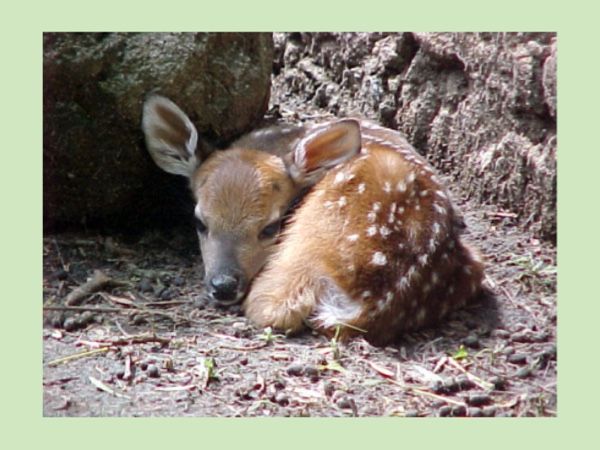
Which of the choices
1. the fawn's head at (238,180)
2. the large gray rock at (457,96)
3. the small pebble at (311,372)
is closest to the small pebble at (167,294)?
the fawn's head at (238,180)

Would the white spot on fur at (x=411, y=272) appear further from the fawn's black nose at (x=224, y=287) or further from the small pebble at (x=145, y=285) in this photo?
the small pebble at (x=145, y=285)

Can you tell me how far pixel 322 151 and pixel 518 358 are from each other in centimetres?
148

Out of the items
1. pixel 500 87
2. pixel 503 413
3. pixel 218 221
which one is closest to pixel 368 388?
pixel 503 413

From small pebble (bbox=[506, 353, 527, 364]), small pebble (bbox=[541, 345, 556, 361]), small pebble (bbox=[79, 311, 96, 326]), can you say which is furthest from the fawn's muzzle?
small pebble (bbox=[541, 345, 556, 361])

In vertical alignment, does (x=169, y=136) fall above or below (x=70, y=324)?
above

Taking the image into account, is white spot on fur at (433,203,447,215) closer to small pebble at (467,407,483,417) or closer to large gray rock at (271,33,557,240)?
large gray rock at (271,33,557,240)

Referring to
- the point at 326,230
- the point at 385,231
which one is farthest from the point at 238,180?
the point at 385,231

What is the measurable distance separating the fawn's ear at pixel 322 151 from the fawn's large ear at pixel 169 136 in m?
0.50

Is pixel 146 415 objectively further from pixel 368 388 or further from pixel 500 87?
pixel 500 87

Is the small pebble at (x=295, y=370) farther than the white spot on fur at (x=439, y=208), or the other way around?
the white spot on fur at (x=439, y=208)

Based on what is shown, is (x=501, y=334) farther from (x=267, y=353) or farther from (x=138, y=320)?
(x=138, y=320)

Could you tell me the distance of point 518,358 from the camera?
4465 mm

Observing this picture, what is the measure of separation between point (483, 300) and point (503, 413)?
3.05ft

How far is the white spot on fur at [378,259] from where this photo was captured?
4.79 m
